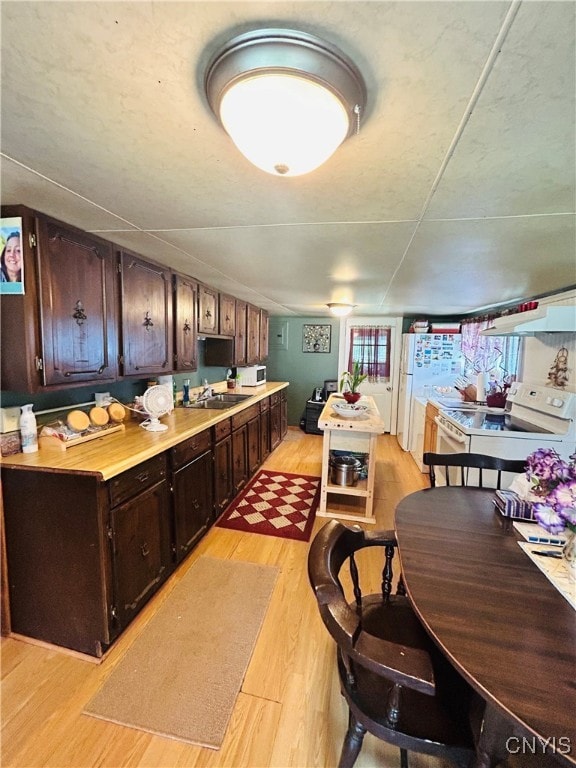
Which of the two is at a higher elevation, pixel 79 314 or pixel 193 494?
pixel 79 314

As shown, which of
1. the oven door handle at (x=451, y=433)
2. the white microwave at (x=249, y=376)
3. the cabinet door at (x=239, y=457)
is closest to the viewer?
the oven door handle at (x=451, y=433)

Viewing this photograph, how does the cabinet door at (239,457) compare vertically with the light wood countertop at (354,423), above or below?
below

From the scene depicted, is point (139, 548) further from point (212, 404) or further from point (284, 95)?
point (284, 95)

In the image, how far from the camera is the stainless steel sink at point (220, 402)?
3.26 metres

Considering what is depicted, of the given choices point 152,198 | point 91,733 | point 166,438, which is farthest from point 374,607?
point 152,198

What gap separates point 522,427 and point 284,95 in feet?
9.98

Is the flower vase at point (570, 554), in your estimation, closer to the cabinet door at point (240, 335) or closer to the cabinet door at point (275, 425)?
the cabinet door at point (240, 335)

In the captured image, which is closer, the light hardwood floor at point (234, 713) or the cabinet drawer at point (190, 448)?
the light hardwood floor at point (234, 713)

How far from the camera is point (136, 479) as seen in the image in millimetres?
1772

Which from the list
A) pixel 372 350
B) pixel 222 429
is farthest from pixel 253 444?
pixel 372 350

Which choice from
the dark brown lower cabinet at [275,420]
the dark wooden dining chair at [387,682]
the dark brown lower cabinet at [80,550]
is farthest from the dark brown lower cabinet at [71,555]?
the dark brown lower cabinet at [275,420]

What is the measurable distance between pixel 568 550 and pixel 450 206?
135cm

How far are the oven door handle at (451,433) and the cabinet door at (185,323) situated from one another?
2394mm

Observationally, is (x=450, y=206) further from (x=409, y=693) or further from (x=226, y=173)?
(x=409, y=693)
